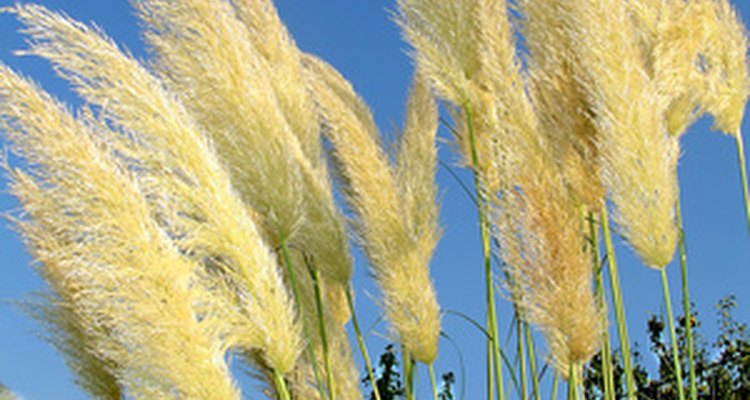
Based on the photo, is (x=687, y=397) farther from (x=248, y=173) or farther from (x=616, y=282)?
(x=248, y=173)

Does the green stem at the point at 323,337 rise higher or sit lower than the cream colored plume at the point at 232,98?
lower

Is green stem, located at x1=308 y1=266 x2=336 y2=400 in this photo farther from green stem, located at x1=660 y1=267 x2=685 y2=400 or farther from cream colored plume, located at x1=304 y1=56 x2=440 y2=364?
green stem, located at x1=660 y1=267 x2=685 y2=400

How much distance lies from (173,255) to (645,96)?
1245 millimetres

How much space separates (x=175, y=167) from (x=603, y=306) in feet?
4.28

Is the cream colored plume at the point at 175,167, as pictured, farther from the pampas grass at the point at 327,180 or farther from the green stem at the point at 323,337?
the green stem at the point at 323,337

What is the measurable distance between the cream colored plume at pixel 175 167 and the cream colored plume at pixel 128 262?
0.07 meters

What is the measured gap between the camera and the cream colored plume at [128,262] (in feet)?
6.69

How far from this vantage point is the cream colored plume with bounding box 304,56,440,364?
2.88 metres

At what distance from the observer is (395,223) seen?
2953mm

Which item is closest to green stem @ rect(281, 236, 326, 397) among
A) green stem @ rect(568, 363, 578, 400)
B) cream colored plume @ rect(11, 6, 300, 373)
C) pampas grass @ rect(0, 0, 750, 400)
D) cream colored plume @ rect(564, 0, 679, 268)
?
pampas grass @ rect(0, 0, 750, 400)

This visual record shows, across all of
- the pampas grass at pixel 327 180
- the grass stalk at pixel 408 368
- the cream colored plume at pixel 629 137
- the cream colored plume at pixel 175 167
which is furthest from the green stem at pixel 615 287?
the cream colored plume at pixel 175 167

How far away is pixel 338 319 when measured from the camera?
3.43 m

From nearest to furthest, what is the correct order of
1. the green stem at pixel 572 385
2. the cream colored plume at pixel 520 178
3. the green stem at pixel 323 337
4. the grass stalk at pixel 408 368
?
the cream colored plume at pixel 520 178 < the green stem at pixel 572 385 < the green stem at pixel 323 337 < the grass stalk at pixel 408 368

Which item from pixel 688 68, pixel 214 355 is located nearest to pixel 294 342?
pixel 214 355
